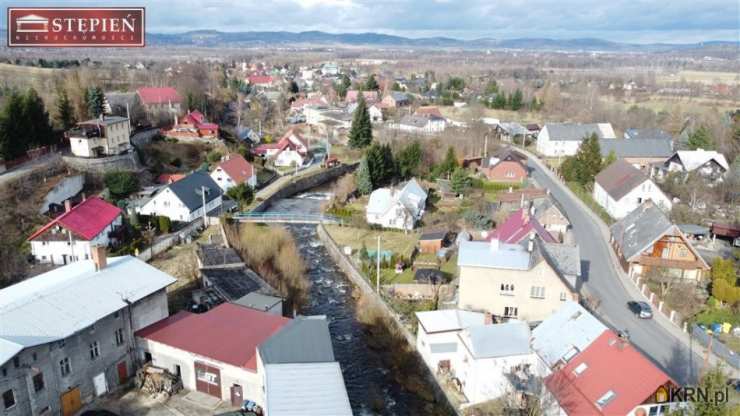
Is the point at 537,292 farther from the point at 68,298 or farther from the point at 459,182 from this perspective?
the point at 459,182

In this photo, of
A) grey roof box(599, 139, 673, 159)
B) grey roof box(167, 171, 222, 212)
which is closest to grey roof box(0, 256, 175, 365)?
grey roof box(167, 171, 222, 212)

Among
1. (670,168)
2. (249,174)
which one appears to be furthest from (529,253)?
(670,168)

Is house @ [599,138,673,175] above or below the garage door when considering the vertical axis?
above

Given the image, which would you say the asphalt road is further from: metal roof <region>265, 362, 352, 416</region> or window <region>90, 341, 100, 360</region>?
window <region>90, 341, 100, 360</region>

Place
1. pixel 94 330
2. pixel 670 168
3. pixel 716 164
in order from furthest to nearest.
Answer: pixel 670 168, pixel 716 164, pixel 94 330

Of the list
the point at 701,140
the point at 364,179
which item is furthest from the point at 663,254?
the point at 701,140

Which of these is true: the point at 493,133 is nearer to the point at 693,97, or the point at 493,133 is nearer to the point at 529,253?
the point at 529,253

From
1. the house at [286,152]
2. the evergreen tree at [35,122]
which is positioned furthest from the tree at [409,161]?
the evergreen tree at [35,122]
